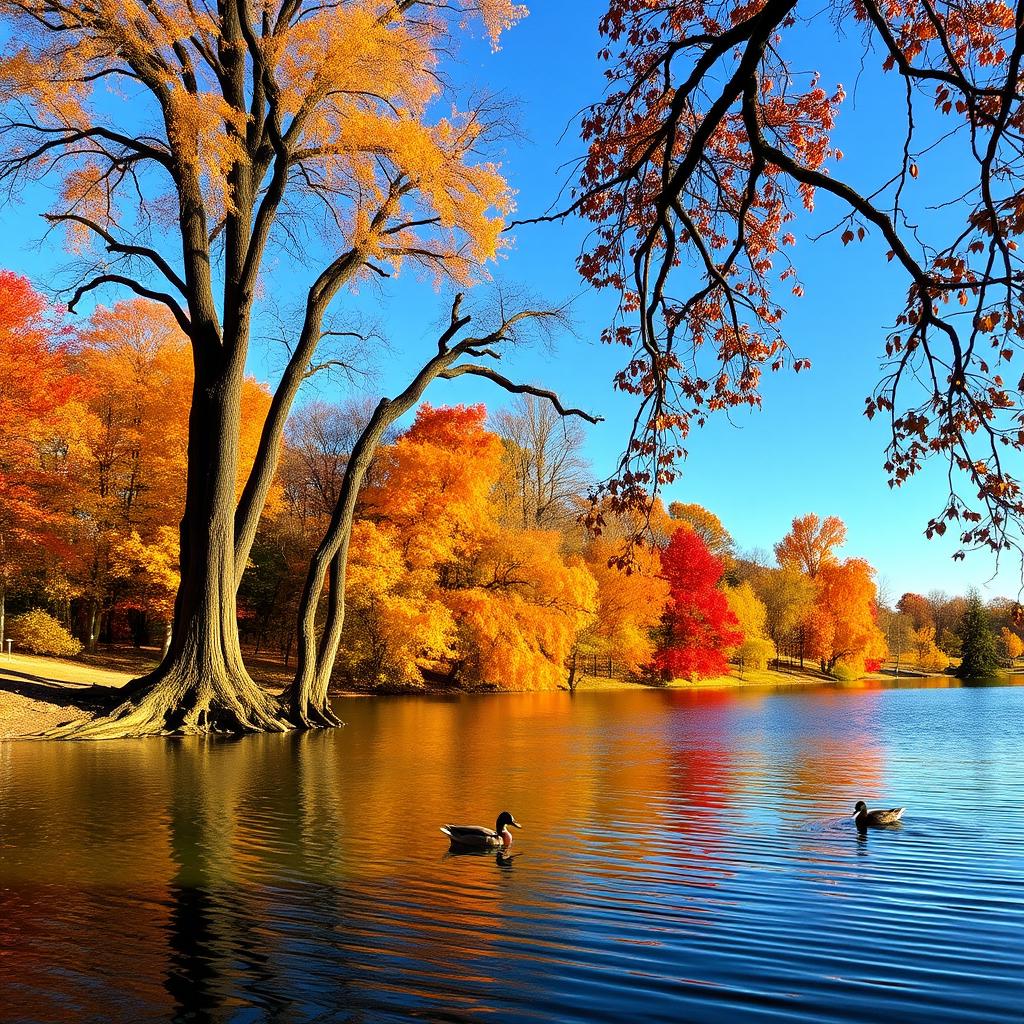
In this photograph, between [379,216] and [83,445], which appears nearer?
[379,216]

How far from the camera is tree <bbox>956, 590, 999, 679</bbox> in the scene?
2667 inches

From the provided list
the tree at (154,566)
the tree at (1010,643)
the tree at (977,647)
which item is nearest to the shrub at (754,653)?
the tree at (977,647)

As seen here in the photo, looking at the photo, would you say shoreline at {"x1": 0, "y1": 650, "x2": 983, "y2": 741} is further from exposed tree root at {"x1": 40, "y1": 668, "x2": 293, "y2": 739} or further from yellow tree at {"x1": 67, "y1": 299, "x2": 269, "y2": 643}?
yellow tree at {"x1": 67, "y1": 299, "x2": 269, "y2": 643}

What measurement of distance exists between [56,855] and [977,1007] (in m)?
6.81

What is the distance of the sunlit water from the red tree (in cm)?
3746

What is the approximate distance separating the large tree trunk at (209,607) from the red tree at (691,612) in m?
36.2

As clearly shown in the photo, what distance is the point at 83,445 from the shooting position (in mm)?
26266

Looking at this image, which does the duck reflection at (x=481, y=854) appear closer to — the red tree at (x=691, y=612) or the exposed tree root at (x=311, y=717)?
the exposed tree root at (x=311, y=717)

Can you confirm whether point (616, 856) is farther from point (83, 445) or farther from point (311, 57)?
point (83, 445)

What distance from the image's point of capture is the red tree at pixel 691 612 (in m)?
51.1

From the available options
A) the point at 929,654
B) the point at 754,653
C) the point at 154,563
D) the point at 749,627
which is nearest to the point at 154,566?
the point at 154,563

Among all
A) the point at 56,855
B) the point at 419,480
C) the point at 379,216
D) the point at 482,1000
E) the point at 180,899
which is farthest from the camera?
the point at 419,480

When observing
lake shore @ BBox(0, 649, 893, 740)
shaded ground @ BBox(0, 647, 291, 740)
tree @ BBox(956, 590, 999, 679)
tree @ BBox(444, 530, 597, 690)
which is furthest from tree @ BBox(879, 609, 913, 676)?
shaded ground @ BBox(0, 647, 291, 740)

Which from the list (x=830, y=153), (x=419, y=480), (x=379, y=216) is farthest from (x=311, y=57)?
(x=419, y=480)
